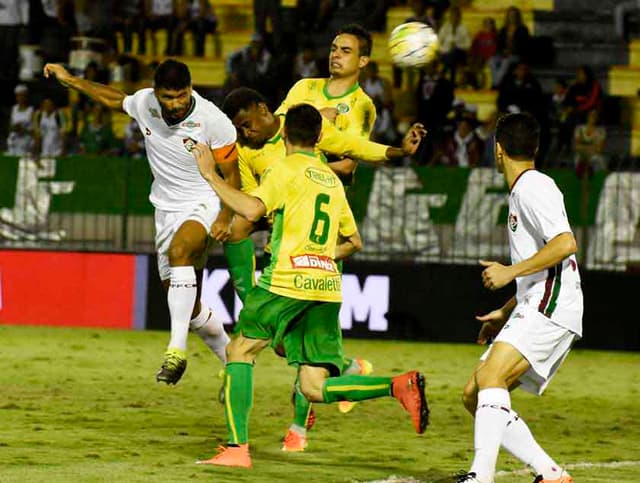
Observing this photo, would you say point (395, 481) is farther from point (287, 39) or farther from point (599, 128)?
point (287, 39)

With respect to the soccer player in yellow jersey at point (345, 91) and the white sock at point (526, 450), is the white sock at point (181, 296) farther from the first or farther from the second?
the white sock at point (526, 450)

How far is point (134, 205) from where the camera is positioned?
619 inches

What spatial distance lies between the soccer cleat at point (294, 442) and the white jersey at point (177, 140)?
6.22ft

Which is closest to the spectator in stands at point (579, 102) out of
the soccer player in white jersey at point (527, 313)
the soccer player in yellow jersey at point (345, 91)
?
the soccer player in yellow jersey at point (345, 91)

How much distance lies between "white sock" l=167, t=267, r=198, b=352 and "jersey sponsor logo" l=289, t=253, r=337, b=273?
76.0 inches

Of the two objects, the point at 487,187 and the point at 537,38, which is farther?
the point at 537,38

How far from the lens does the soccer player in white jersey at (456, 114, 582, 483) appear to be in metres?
6.91

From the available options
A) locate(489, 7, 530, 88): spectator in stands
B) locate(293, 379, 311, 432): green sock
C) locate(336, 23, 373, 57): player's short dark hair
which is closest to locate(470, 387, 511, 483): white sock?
locate(293, 379, 311, 432): green sock

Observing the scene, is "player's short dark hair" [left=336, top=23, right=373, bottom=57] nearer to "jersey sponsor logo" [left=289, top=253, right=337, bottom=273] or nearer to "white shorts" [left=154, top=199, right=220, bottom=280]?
"white shorts" [left=154, top=199, right=220, bottom=280]

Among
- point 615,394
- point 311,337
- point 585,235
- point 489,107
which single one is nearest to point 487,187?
point 585,235

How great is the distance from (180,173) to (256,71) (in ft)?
32.4

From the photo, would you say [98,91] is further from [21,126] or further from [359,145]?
[21,126]

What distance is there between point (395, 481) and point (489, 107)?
13046 millimetres

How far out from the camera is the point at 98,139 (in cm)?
1678
